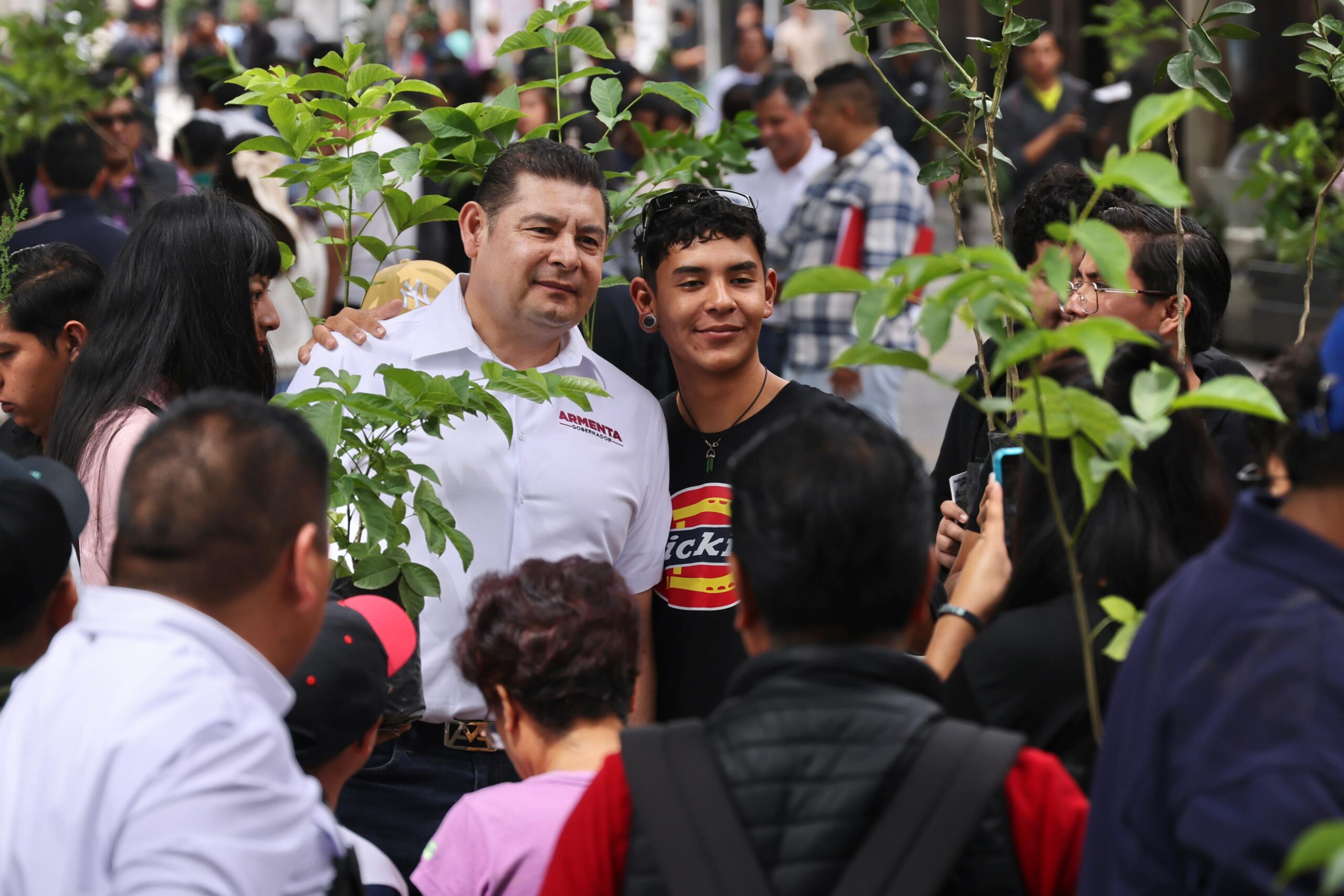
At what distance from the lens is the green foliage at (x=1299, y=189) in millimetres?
6238

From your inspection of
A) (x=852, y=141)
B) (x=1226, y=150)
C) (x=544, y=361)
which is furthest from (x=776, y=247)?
(x=1226, y=150)

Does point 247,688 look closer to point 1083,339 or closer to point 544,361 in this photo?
point 1083,339

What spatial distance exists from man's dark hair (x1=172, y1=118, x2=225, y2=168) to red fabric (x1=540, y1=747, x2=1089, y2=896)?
660 cm

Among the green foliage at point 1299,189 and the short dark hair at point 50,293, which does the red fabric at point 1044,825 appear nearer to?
the short dark hair at point 50,293

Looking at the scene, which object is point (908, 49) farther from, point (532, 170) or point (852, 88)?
point (852, 88)

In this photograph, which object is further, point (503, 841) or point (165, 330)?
point (165, 330)

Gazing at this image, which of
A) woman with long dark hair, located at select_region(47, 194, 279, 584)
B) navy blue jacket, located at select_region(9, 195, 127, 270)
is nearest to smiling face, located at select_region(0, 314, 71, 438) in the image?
woman with long dark hair, located at select_region(47, 194, 279, 584)

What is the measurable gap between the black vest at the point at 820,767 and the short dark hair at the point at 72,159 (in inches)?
218

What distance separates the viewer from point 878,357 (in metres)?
1.75

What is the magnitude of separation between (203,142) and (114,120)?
2.38 feet

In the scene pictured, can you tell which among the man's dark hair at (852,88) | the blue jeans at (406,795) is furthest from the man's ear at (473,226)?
the man's dark hair at (852,88)

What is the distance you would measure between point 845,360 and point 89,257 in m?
2.49

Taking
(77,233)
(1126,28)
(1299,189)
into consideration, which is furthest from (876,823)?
(1126,28)

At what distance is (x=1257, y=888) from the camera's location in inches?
50.7
